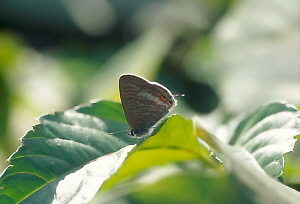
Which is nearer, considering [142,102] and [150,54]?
[142,102]

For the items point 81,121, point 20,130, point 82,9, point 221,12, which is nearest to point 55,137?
point 81,121

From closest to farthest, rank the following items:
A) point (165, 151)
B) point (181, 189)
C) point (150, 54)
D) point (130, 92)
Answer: point (181, 189), point (165, 151), point (130, 92), point (150, 54)

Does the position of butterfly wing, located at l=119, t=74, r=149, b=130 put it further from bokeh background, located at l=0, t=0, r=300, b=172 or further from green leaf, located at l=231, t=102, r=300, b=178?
bokeh background, located at l=0, t=0, r=300, b=172

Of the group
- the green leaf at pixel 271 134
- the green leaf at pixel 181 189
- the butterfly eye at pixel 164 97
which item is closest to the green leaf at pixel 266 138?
the green leaf at pixel 271 134

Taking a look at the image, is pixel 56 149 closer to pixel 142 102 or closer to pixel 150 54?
pixel 142 102

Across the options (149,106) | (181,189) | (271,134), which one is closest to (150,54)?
(149,106)

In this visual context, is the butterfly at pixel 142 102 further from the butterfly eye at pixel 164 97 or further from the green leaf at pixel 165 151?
the green leaf at pixel 165 151

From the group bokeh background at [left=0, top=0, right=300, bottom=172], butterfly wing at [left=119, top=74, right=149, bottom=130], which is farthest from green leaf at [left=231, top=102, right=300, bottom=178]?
bokeh background at [left=0, top=0, right=300, bottom=172]
